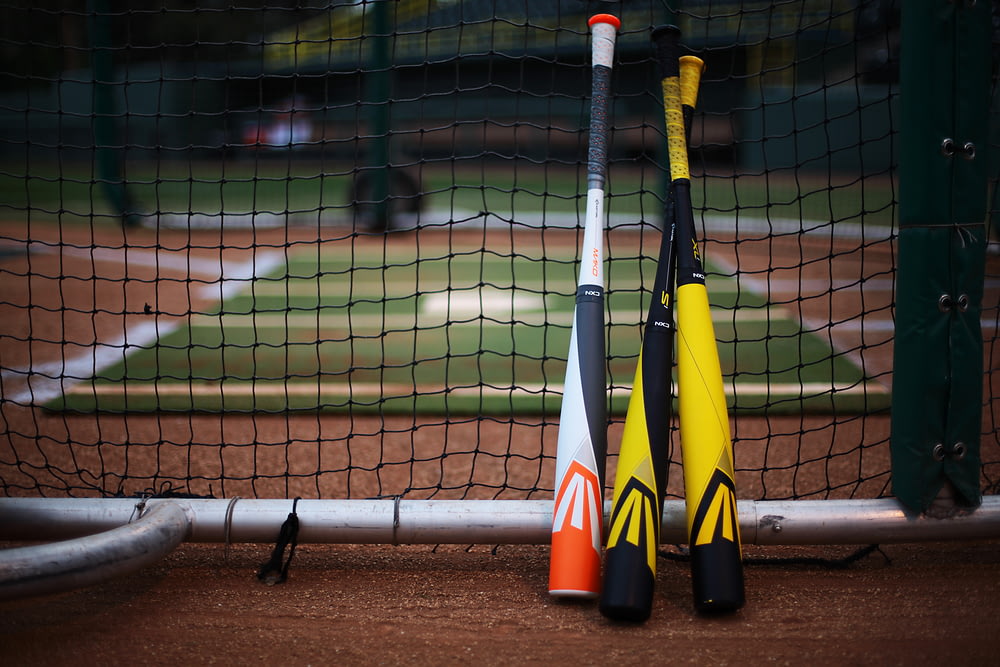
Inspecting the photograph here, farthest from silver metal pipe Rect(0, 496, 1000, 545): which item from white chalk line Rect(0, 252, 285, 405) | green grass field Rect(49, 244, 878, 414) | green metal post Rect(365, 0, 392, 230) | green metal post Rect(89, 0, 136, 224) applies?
green metal post Rect(89, 0, 136, 224)

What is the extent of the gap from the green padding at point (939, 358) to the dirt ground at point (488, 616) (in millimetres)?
274

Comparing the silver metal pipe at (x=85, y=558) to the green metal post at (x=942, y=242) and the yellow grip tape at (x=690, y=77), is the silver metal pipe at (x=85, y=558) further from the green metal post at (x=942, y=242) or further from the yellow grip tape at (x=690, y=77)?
the green metal post at (x=942, y=242)

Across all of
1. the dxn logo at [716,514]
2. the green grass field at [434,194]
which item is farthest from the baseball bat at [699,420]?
the green grass field at [434,194]

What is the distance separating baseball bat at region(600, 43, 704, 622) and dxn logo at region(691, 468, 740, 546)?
0.10m

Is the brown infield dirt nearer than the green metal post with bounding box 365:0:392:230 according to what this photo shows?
Yes

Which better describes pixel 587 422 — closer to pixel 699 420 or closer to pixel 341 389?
pixel 699 420

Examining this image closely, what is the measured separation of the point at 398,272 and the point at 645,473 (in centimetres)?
512

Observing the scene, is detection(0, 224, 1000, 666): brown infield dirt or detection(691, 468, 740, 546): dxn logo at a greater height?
detection(691, 468, 740, 546): dxn logo

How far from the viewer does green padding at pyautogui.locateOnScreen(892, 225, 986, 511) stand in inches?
76.1

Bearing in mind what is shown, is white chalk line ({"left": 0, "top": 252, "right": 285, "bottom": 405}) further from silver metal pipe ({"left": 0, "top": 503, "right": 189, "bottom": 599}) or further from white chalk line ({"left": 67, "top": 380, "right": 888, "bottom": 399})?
silver metal pipe ({"left": 0, "top": 503, "right": 189, "bottom": 599})

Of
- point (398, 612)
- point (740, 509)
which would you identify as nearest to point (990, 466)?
point (740, 509)

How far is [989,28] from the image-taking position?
1.87m

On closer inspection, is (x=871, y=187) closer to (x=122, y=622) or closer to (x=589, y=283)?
(x=589, y=283)

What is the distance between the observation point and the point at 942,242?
6.31 feet
